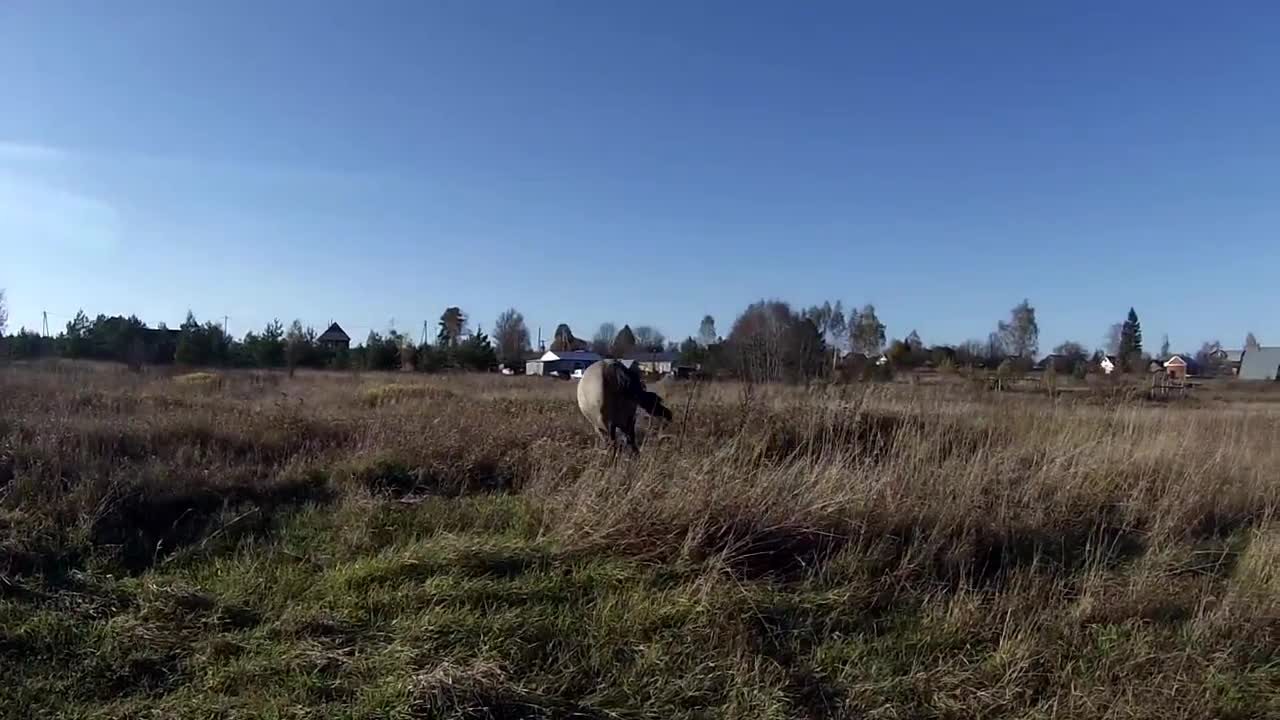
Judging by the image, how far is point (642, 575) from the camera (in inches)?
155

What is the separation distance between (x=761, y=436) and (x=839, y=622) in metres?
3.15

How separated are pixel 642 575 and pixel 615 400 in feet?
9.55

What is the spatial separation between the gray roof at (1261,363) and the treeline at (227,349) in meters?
48.6

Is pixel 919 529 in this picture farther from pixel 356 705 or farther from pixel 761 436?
pixel 356 705

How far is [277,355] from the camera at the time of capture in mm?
38906

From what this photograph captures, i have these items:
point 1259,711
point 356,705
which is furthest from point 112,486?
point 1259,711

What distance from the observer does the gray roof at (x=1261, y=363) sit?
4616 centimetres

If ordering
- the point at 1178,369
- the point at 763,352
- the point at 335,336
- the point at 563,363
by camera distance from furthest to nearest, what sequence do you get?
the point at 335,336 → the point at 563,363 → the point at 1178,369 → the point at 763,352

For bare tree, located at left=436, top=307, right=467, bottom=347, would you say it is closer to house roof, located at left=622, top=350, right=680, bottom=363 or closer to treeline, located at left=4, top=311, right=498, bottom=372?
treeline, located at left=4, top=311, right=498, bottom=372

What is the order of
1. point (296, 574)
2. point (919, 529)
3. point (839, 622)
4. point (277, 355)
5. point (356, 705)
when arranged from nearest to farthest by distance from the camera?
point (356, 705)
point (839, 622)
point (296, 574)
point (919, 529)
point (277, 355)

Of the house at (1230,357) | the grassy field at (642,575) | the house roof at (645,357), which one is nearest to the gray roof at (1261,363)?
the house at (1230,357)

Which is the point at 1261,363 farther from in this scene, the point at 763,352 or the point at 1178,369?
the point at 763,352

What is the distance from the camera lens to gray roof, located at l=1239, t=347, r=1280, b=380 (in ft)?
151

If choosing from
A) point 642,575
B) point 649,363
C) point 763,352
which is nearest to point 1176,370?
point 649,363
